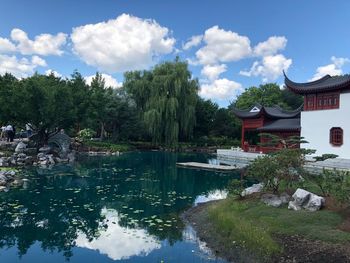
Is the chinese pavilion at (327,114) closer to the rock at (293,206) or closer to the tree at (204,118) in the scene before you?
the rock at (293,206)

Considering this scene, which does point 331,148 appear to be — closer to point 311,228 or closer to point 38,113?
point 311,228

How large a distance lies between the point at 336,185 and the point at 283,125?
18848 millimetres

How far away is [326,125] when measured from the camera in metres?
21.4

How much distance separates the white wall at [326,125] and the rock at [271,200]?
13322 mm

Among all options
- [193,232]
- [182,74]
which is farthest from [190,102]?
[193,232]

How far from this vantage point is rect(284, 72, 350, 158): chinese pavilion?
2038 cm

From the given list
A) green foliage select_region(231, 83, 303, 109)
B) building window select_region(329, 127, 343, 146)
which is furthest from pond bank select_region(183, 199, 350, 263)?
green foliage select_region(231, 83, 303, 109)

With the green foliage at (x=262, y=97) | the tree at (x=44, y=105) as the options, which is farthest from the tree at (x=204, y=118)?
the tree at (x=44, y=105)

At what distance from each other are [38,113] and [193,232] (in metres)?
18.1

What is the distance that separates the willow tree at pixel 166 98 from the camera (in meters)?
35.1

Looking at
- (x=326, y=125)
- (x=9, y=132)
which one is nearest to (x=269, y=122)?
→ (x=326, y=125)

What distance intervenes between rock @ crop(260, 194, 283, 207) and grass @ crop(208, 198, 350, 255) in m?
0.17

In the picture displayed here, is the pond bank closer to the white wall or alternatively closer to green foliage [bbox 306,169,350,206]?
green foliage [bbox 306,169,350,206]

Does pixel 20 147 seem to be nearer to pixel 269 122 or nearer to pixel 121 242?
pixel 121 242
